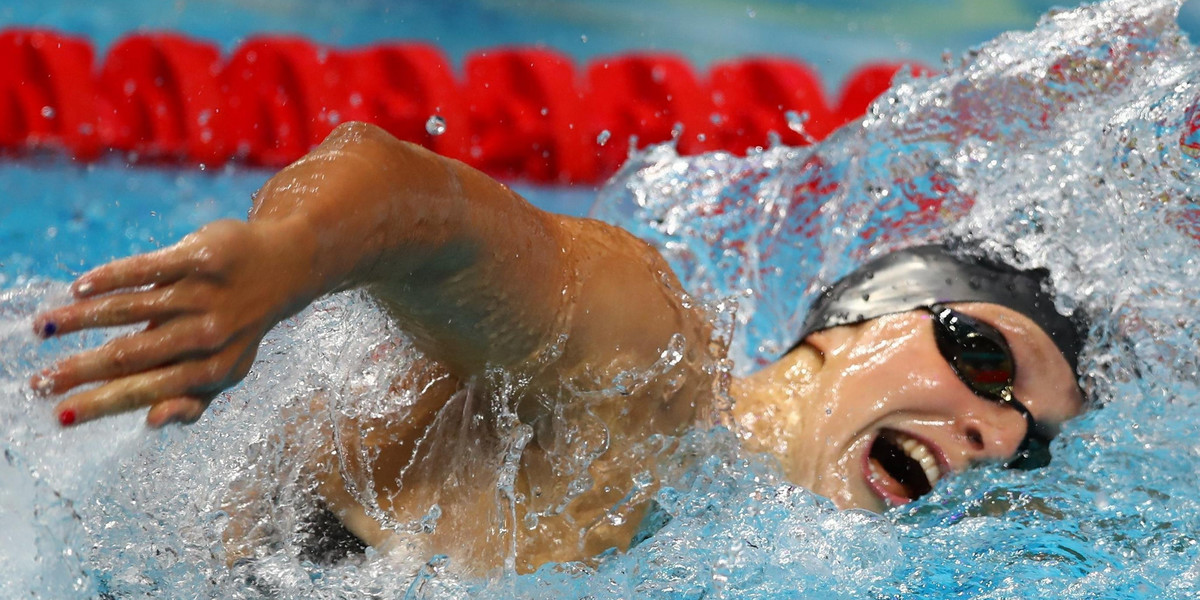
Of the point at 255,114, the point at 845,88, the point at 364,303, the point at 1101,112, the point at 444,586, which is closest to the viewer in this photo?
the point at 364,303

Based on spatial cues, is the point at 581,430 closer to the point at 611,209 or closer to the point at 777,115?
the point at 611,209

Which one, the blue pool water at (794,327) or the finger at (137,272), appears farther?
the blue pool water at (794,327)

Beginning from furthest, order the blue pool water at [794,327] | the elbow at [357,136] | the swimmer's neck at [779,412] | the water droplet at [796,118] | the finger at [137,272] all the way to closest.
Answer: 1. the water droplet at [796,118]
2. the swimmer's neck at [779,412]
3. the blue pool water at [794,327]
4. the elbow at [357,136]
5. the finger at [137,272]

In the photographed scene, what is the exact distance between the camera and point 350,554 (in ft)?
3.45

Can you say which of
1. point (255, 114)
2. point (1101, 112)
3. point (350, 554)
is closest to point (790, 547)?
point (350, 554)

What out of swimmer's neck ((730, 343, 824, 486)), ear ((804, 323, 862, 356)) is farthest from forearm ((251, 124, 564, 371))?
ear ((804, 323, 862, 356))

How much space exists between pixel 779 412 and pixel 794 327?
0.71m

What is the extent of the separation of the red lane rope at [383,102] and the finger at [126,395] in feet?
6.84

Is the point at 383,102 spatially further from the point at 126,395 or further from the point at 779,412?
the point at 126,395

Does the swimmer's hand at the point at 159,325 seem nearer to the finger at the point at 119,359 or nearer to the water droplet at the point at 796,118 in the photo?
the finger at the point at 119,359

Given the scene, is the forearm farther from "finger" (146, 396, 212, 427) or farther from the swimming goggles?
the swimming goggles

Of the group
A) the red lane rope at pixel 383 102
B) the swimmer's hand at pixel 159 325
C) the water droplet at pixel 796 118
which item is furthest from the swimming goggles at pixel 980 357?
the water droplet at pixel 796 118

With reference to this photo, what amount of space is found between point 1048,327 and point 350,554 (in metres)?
0.79

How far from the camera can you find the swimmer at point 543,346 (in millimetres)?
585
